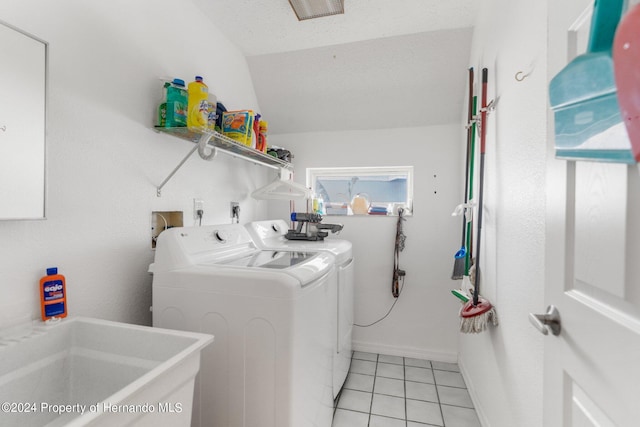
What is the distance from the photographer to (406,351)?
8.63 feet

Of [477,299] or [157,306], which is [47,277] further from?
[477,299]

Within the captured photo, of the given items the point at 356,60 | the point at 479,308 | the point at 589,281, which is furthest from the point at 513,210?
the point at 356,60

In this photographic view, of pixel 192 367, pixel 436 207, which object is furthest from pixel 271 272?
pixel 436 207

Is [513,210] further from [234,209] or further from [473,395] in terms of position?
[234,209]

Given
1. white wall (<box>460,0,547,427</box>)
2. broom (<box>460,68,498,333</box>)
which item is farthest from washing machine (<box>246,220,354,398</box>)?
white wall (<box>460,0,547,427</box>)

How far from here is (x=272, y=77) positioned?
2.47 metres

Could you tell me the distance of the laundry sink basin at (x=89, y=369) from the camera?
806 mm

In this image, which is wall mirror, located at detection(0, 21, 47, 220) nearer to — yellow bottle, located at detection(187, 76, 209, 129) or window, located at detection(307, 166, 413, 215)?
yellow bottle, located at detection(187, 76, 209, 129)

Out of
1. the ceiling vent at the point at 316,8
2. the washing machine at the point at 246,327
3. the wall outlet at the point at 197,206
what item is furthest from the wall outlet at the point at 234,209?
the ceiling vent at the point at 316,8

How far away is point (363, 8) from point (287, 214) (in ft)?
5.76

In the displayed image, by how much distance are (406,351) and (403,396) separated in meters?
0.59

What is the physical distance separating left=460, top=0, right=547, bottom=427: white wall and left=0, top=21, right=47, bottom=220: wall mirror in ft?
5.52

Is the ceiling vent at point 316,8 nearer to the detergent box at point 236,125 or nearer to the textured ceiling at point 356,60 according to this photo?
the textured ceiling at point 356,60

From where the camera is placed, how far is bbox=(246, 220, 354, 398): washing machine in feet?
6.05
